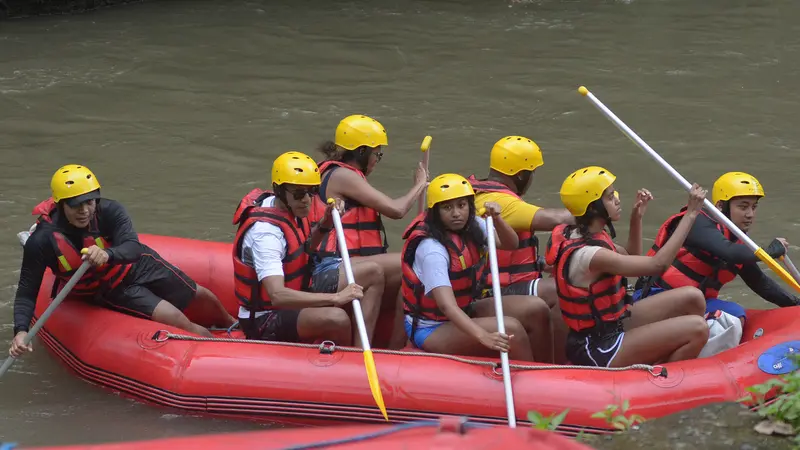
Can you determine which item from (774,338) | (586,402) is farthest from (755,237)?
(586,402)

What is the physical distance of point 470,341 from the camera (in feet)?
17.5

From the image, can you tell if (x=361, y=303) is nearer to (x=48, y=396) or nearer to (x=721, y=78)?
(x=48, y=396)

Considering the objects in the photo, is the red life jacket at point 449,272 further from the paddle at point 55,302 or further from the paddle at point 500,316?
the paddle at point 55,302

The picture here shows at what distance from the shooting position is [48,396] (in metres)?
6.02

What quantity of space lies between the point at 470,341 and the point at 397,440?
6.64 ft

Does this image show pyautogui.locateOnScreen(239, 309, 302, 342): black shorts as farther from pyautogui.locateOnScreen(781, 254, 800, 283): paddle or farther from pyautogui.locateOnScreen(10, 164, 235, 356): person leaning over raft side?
pyautogui.locateOnScreen(781, 254, 800, 283): paddle

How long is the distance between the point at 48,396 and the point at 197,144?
4.25 meters

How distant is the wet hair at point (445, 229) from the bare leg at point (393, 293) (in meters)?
0.56

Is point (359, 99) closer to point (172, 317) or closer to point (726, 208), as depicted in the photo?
point (172, 317)

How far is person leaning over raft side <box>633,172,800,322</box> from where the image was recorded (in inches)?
217

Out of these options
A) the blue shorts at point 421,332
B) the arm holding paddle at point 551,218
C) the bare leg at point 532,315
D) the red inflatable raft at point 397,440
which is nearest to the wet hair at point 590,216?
the arm holding paddle at point 551,218

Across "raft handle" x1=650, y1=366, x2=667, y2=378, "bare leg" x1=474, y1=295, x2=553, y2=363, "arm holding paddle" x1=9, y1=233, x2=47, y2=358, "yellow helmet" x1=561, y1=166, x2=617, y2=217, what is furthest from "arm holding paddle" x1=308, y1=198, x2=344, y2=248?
"raft handle" x1=650, y1=366, x2=667, y2=378

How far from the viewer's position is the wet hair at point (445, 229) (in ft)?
17.2

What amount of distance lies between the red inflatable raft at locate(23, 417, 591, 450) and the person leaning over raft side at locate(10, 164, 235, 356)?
232 centimetres
